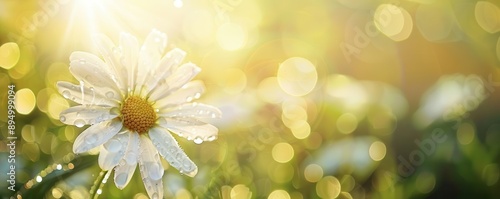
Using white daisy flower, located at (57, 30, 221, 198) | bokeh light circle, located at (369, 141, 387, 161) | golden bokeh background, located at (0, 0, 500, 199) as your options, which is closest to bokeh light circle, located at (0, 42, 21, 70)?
golden bokeh background, located at (0, 0, 500, 199)

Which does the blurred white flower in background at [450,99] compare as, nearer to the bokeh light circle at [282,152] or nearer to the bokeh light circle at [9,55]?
the bokeh light circle at [282,152]

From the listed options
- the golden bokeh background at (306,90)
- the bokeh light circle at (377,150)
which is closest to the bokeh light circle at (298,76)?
the golden bokeh background at (306,90)

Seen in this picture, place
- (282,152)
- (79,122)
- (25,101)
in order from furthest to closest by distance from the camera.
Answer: (282,152), (25,101), (79,122)

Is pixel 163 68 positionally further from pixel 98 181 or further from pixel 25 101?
pixel 25 101

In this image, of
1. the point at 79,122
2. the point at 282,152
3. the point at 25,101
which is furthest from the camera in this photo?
the point at 282,152

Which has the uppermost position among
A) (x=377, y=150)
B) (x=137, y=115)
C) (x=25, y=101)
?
(x=137, y=115)

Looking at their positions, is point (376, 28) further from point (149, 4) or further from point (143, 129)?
point (143, 129)

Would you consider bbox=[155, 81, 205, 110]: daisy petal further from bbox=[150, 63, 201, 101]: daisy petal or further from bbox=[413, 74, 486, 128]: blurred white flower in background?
bbox=[413, 74, 486, 128]: blurred white flower in background

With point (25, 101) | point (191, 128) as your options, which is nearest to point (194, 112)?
point (191, 128)
